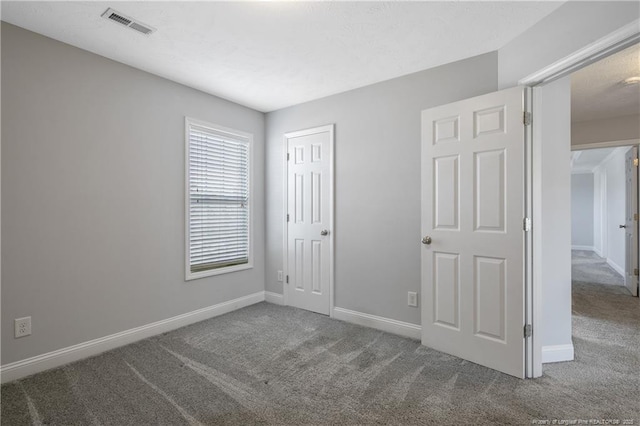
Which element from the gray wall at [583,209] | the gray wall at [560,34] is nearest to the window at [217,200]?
the gray wall at [560,34]

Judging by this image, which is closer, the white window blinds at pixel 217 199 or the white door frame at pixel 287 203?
the white window blinds at pixel 217 199

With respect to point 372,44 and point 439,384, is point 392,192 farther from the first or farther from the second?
point 439,384

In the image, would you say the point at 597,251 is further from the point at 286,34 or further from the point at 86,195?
the point at 86,195

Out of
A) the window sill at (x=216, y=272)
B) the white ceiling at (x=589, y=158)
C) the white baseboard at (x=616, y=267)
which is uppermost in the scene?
the white ceiling at (x=589, y=158)

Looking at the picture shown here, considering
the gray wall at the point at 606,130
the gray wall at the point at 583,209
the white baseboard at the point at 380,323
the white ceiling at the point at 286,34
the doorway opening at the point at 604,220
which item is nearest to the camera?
the white ceiling at the point at 286,34

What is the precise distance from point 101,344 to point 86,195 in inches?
50.2

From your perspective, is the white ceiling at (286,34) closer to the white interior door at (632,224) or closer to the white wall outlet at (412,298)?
the white wall outlet at (412,298)

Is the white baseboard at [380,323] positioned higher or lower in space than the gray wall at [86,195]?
lower

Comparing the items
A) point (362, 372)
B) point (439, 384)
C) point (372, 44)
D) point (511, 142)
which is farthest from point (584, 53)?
point (362, 372)

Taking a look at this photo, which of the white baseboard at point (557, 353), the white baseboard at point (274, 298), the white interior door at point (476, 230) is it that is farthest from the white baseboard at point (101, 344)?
the white baseboard at point (557, 353)

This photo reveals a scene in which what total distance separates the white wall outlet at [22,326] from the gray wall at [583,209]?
Answer: 12.1 m

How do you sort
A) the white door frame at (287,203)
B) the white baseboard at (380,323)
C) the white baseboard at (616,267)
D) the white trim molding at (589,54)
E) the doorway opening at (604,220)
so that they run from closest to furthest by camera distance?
the white trim molding at (589,54), the white baseboard at (380,323), the white door frame at (287,203), the doorway opening at (604,220), the white baseboard at (616,267)

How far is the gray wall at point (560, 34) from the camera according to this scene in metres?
1.61

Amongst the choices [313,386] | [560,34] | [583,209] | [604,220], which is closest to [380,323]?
[313,386]
